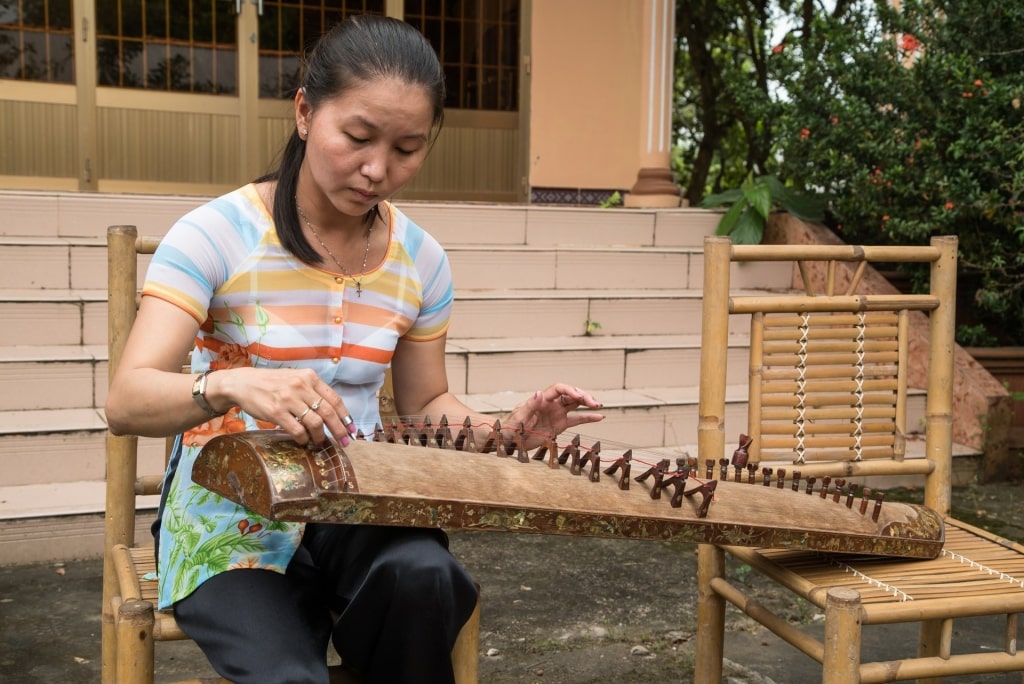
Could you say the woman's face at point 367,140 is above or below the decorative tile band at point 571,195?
below

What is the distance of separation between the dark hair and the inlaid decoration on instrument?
1.35 feet

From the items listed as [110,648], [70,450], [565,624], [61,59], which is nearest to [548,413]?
[110,648]

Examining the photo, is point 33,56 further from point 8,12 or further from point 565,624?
point 565,624

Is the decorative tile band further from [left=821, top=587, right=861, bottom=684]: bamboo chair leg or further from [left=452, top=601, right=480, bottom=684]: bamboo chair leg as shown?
[left=452, top=601, right=480, bottom=684]: bamboo chair leg

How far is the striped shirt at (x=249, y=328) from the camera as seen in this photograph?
5.69 feet

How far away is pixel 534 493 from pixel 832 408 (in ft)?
3.75

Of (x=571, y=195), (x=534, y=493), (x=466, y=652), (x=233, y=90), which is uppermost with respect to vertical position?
(x=233, y=90)

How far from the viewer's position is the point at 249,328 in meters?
1.81

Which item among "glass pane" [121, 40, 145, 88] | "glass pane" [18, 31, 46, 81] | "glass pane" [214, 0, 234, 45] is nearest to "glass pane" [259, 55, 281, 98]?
"glass pane" [214, 0, 234, 45]

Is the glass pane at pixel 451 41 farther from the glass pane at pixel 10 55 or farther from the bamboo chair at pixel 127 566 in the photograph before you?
the bamboo chair at pixel 127 566

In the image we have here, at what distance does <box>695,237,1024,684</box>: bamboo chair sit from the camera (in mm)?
2236

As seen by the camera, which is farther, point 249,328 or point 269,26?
point 269,26

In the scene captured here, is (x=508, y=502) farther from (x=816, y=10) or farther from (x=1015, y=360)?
(x=816, y=10)

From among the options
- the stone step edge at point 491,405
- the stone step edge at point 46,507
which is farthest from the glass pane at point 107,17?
the stone step edge at point 46,507
